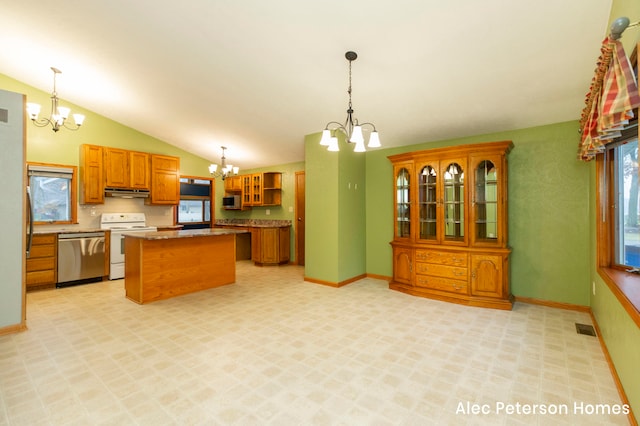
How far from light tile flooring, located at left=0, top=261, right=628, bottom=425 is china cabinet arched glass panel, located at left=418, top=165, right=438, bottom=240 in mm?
1110

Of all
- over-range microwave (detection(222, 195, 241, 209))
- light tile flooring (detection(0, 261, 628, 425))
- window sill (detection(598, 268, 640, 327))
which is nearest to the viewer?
window sill (detection(598, 268, 640, 327))

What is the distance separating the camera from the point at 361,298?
412 cm

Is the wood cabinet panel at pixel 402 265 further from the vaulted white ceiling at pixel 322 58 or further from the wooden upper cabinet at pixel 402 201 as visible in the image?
the vaulted white ceiling at pixel 322 58

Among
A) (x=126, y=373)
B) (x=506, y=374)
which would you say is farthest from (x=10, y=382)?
(x=506, y=374)

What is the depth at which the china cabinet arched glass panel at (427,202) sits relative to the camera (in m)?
4.20

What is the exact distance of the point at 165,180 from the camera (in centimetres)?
634

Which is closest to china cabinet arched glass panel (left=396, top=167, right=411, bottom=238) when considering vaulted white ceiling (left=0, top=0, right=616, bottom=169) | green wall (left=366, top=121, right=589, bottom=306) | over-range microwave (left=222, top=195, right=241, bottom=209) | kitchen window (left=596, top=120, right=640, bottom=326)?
vaulted white ceiling (left=0, top=0, right=616, bottom=169)

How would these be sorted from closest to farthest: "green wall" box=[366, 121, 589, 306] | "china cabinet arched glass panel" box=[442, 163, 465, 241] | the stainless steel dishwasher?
"green wall" box=[366, 121, 589, 306] < "china cabinet arched glass panel" box=[442, 163, 465, 241] < the stainless steel dishwasher

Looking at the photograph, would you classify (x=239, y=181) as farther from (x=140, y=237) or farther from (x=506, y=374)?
(x=506, y=374)

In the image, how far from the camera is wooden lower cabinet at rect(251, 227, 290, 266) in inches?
259

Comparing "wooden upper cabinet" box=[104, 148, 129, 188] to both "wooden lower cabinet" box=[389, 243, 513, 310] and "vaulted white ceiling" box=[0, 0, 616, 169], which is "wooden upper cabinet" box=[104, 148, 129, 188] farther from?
"wooden lower cabinet" box=[389, 243, 513, 310]

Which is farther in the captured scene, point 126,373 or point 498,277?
point 498,277

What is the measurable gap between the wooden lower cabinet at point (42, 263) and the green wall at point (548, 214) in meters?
7.04

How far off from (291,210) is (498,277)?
4507 mm
